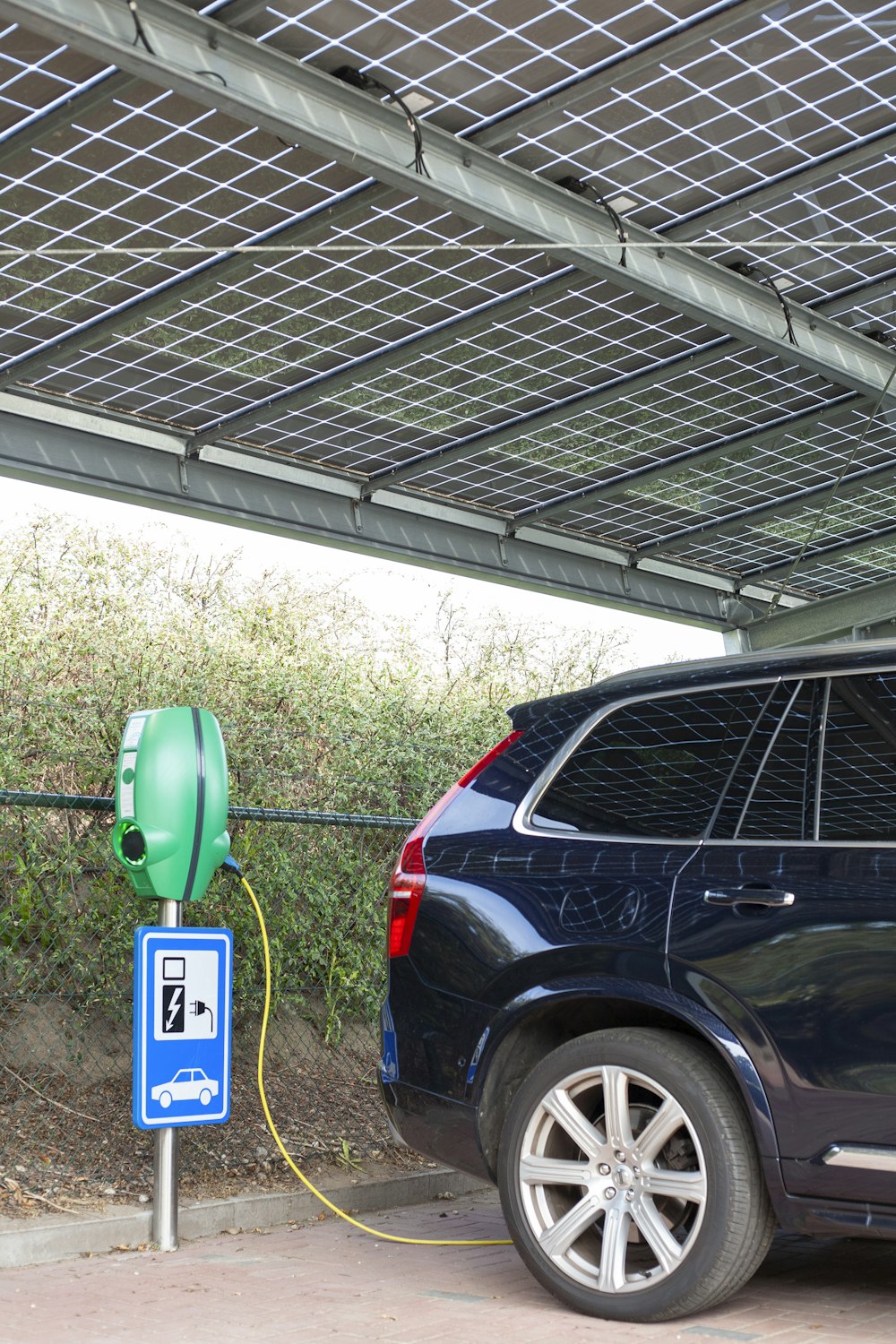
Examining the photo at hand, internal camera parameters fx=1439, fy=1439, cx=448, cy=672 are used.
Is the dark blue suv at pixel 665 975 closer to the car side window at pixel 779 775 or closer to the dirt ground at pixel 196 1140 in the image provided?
the car side window at pixel 779 775

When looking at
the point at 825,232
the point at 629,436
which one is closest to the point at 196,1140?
the point at 629,436

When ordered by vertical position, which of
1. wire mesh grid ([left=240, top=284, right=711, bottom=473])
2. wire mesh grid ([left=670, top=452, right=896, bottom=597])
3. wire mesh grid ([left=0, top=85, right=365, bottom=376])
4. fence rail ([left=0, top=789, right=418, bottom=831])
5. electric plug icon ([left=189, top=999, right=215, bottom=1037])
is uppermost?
wire mesh grid ([left=0, top=85, right=365, bottom=376])

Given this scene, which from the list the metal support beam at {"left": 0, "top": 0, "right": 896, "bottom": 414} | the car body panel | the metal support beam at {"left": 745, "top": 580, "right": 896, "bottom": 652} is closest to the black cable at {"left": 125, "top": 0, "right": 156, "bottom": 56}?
the metal support beam at {"left": 0, "top": 0, "right": 896, "bottom": 414}

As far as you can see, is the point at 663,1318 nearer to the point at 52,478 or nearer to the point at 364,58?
the point at 364,58

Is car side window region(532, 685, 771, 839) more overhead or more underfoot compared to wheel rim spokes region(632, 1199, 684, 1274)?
more overhead

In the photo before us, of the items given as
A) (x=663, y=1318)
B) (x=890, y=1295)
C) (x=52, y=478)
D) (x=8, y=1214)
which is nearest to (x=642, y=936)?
(x=663, y=1318)

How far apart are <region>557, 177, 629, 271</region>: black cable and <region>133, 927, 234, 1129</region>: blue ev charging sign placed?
3686mm

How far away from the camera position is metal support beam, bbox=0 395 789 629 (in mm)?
8062

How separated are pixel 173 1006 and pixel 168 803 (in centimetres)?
76

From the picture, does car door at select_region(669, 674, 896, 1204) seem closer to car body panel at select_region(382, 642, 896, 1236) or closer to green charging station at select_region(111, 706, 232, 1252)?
car body panel at select_region(382, 642, 896, 1236)

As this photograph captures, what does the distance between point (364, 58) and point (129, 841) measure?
323cm

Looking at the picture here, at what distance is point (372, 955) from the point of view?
732 cm

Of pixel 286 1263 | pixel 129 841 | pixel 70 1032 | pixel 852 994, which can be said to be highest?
pixel 129 841

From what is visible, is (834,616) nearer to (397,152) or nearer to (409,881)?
(397,152)
